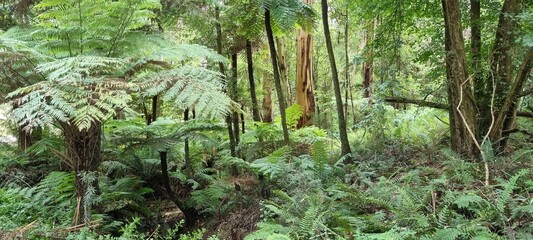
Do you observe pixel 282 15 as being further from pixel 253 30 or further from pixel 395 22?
pixel 395 22

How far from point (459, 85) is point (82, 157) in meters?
3.68

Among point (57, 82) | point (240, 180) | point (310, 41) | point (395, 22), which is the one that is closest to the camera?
point (57, 82)

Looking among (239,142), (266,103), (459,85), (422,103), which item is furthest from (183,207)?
(266,103)

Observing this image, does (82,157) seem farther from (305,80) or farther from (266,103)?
(266,103)

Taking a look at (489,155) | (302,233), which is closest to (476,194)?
(489,155)

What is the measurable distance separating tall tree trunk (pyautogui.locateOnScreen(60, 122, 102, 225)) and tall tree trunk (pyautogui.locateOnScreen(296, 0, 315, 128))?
17.4 feet

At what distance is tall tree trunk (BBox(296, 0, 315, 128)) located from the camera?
26.9 ft

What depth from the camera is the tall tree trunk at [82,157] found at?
123 inches

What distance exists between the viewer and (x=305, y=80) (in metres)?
8.27

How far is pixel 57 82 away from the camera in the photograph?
282 cm

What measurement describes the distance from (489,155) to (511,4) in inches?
63.5

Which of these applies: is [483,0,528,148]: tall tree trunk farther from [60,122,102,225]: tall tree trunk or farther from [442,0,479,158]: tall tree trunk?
[60,122,102,225]: tall tree trunk

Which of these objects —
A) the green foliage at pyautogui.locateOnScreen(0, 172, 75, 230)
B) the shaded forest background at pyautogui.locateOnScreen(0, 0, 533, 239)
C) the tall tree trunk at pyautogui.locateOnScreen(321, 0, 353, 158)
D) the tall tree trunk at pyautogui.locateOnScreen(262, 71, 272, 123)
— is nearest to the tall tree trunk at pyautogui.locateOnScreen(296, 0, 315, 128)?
the tall tree trunk at pyautogui.locateOnScreen(262, 71, 272, 123)

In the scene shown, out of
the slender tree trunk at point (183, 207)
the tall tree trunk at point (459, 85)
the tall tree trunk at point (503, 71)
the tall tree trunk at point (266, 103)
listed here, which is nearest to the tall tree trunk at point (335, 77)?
the tall tree trunk at point (459, 85)
